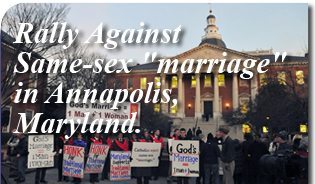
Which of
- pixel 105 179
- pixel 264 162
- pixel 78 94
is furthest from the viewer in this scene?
pixel 105 179

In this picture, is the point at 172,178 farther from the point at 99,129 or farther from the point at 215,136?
the point at 99,129

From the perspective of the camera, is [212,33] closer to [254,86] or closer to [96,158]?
[254,86]

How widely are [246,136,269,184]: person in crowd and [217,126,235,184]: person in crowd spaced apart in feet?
1.54

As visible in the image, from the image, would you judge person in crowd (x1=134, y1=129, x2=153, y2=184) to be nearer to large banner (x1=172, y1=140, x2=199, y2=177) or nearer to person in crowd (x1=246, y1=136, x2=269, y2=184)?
large banner (x1=172, y1=140, x2=199, y2=177)

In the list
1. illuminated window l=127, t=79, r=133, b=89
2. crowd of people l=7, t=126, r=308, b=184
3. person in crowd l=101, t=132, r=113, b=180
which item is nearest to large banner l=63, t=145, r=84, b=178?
crowd of people l=7, t=126, r=308, b=184

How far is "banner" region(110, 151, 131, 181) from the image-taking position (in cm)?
894

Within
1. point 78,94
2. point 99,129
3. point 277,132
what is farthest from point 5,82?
point 277,132

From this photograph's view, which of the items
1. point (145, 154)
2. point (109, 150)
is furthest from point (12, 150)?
point (145, 154)

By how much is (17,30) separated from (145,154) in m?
4.36

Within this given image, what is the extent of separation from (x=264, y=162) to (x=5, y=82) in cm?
608

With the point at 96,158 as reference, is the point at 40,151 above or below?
above

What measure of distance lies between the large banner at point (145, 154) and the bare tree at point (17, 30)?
2.82 m

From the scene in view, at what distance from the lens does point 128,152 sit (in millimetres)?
9094

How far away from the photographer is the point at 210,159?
8953mm
